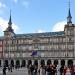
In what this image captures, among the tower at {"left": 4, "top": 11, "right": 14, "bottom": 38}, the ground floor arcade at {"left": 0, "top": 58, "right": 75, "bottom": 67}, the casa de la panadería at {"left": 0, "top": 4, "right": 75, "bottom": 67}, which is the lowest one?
the ground floor arcade at {"left": 0, "top": 58, "right": 75, "bottom": 67}

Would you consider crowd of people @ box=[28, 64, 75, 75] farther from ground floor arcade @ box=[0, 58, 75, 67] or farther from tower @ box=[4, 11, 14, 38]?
tower @ box=[4, 11, 14, 38]

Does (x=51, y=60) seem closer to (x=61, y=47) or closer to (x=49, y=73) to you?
(x=61, y=47)

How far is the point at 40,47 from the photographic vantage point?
410 ft

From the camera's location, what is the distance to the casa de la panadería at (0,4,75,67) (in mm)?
119500

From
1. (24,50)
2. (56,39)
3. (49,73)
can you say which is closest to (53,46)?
(56,39)

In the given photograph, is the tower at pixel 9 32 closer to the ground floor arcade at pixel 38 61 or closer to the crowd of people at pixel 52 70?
the ground floor arcade at pixel 38 61

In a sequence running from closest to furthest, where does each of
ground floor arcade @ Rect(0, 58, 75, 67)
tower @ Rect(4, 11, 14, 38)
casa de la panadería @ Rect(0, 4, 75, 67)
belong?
casa de la panadería @ Rect(0, 4, 75, 67) → ground floor arcade @ Rect(0, 58, 75, 67) → tower @ Rect(4, 11, 14, 38)

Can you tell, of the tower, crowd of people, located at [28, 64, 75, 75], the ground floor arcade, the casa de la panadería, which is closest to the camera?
crowd of people, located at [28, 64, 75, 75]

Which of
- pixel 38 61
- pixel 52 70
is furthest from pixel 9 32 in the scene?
pixel 52 70

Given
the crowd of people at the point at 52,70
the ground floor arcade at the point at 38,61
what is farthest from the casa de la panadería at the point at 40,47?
the crowd of people at the point at 52,70

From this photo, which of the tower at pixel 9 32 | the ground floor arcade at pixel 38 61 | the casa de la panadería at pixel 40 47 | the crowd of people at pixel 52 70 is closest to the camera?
the crowd of people at pixel 52 70

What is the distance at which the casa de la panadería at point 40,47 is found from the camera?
119500 millimetres

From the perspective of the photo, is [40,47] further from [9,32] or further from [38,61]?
[9,32]

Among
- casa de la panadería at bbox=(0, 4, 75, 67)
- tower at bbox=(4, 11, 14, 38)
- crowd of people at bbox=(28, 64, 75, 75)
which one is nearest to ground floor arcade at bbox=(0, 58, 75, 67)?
casa de la panadería at bbox=(0, 4, 75, 67)
